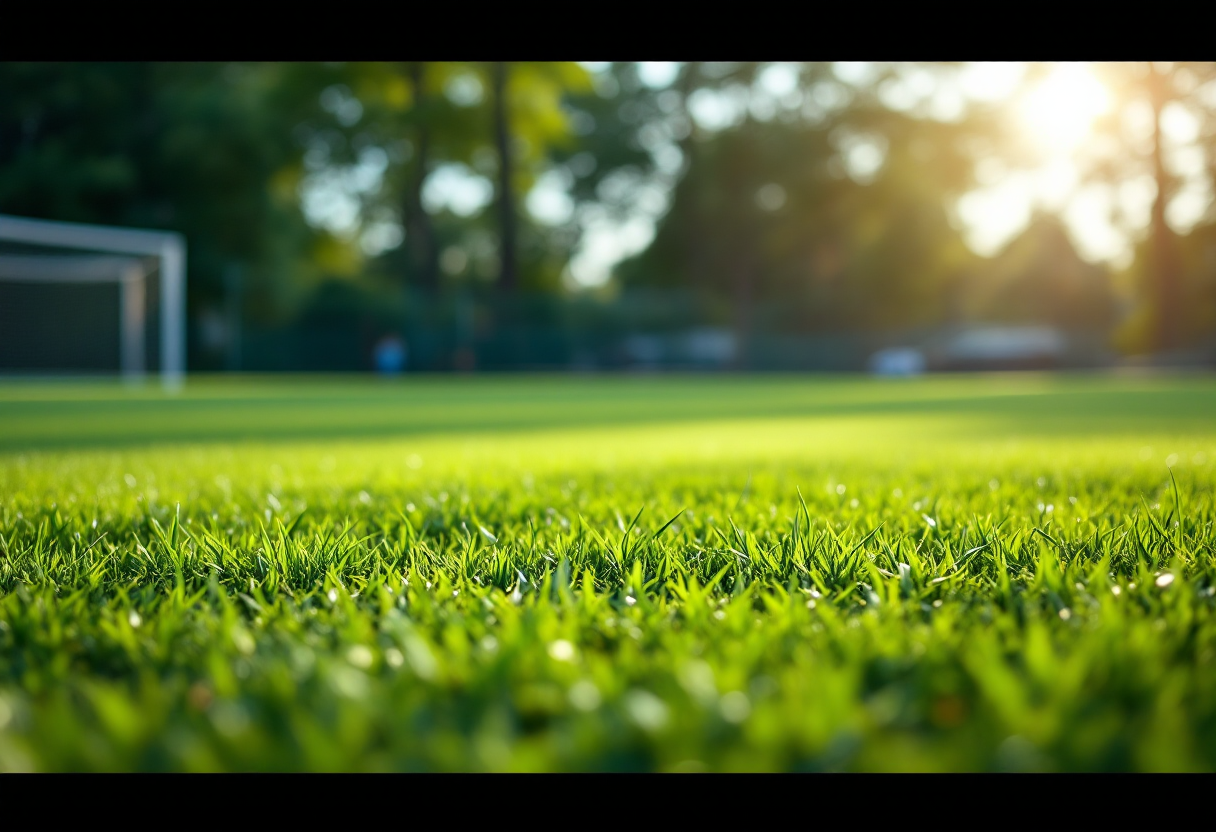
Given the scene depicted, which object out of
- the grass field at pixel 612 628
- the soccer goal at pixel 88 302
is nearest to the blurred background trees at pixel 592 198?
the soccer goal at pixel 88 302

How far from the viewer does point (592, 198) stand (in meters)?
47.5

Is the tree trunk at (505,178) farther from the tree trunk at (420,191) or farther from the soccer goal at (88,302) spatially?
the soccer goal at (88,302)

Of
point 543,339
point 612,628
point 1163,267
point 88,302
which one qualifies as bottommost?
point 612,628

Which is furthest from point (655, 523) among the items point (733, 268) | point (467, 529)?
point (733, 268)

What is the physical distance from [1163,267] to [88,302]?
108 ft

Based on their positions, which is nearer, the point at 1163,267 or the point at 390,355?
the point at 390,355

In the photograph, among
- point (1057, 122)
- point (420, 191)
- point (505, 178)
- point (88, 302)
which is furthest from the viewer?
point (420, 191)

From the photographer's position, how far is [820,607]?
124cm

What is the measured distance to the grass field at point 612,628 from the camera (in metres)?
0.81

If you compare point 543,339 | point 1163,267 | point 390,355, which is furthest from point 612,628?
point 1163,267

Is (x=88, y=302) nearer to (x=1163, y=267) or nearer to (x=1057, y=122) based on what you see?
(x=1057, y=122)

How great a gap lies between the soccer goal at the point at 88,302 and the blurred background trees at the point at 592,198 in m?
8.64

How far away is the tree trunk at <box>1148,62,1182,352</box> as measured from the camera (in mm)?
29547

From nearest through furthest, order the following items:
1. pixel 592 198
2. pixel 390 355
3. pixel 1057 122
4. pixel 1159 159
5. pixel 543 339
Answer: pixel 1057 122
pixel 390 355
pixel 1159 159
pixel 543 339
pixel 592 198
